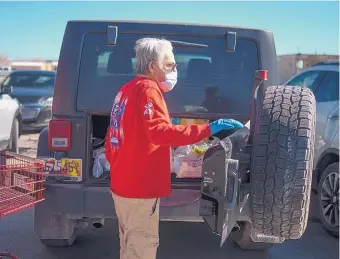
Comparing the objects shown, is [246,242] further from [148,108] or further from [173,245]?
[148,108]

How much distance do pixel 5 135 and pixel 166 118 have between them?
225 inches

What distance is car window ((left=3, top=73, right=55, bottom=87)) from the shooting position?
1231 centimetres

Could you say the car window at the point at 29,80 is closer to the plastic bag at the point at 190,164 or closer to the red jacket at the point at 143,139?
the plastic bag at the point at 190,164

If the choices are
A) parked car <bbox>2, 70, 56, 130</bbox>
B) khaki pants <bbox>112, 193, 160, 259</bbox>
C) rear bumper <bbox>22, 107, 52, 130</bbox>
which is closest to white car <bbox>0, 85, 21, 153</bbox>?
parked car <bbox>2, 70, 56, 130</bbox>

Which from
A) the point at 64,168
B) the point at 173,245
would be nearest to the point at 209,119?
the point at 64,168

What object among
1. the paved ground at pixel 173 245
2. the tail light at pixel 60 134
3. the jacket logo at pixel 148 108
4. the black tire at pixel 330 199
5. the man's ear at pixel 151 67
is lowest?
the paved ground at pixel 173 245

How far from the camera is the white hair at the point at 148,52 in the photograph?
102 inches

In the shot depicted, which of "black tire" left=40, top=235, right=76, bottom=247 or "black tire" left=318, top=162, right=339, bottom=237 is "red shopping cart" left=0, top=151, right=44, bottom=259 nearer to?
"black tire" left=40, top=235, right=76, bottom=247

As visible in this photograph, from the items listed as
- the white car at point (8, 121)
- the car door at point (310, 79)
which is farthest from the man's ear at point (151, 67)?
the white car at point (8, 121)

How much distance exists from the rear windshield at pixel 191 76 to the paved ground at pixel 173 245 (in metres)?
1.40

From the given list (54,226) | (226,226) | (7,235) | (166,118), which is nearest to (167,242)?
(54,226)

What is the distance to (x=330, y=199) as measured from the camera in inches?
187

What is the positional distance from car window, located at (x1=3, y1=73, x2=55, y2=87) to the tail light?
928 centimetres

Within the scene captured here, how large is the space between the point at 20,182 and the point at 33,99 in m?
8.51
